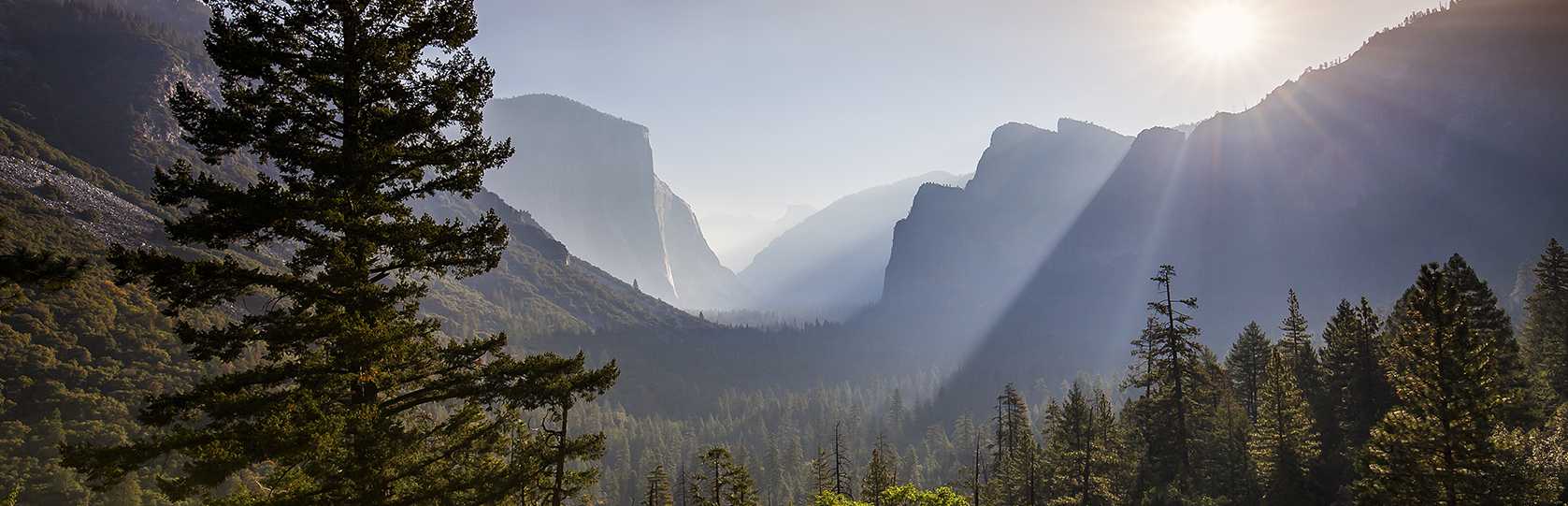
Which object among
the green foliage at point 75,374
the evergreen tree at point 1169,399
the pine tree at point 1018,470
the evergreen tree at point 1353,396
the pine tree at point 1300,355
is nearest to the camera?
the evergreen tree at point 1169,399

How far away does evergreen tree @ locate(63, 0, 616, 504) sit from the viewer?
8.14m

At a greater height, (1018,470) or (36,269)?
(36,269)

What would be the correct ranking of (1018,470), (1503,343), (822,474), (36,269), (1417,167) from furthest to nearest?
(1417,167) → (822,474) → (1018,470) → (1503,343) → (36,269)

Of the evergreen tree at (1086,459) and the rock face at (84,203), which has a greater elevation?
the rock face at (84,203)

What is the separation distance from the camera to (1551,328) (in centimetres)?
3409

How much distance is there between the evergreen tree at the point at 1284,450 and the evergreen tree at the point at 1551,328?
49.5ft

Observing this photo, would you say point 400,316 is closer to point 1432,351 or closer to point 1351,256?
point 1432,351

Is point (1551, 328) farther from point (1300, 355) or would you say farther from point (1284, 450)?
point (1284, 450)

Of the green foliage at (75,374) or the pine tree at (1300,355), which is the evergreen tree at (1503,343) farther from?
the green foliage at (75,374)

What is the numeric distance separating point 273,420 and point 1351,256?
24343cm

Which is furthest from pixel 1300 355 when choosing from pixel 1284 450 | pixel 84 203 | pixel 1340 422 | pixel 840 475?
pixel 84 203

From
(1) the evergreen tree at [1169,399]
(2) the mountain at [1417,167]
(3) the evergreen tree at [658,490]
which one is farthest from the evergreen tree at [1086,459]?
(2) the mountain at [1417,167]

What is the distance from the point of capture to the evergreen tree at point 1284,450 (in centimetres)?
2586

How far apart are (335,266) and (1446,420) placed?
2901cm
